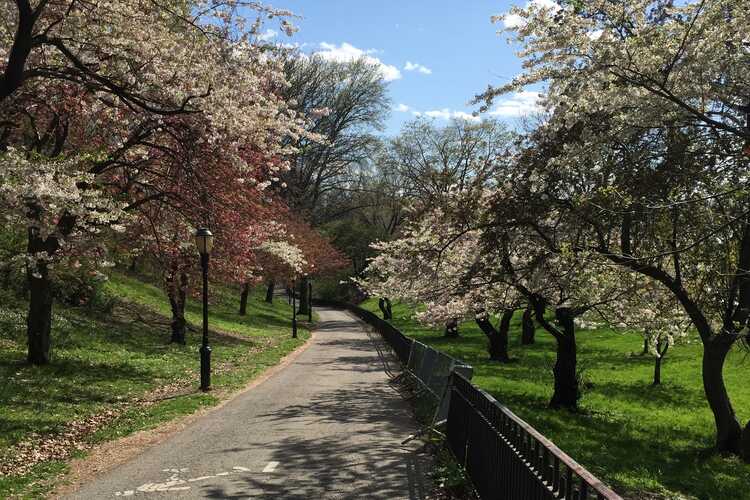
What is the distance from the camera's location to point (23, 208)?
9.09 metres

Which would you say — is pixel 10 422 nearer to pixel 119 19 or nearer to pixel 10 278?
pixel 119 19

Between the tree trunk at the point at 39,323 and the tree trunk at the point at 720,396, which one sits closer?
the tree trunk at the point at 720,396

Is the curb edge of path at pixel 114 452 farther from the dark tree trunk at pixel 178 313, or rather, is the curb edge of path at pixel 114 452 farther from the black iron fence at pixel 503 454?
the dark tree trunk at pixel 178 313

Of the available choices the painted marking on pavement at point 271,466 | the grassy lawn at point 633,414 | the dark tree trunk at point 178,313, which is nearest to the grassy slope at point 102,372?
the dark tree trunk at point 178,313

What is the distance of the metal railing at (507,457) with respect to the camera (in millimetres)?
3696

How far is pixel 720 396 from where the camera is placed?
11812 millimetres

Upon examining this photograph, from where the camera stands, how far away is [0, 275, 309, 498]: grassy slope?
409 inches

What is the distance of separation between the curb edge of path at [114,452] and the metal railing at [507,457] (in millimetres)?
4493

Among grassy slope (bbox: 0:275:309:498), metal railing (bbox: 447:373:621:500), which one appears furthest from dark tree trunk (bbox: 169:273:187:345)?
metal railing (bbox: 447:373:621:500)

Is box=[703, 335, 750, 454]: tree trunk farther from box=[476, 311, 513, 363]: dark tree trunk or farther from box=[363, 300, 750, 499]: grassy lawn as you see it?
box=[476, 311, 513, 363]: dark tree trunk

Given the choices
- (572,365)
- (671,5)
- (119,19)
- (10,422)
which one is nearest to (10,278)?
(10,422)

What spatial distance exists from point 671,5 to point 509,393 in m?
10.9

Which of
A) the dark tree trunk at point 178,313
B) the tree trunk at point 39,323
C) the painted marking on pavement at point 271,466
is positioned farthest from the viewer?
the dark tree trunk at point 178,313

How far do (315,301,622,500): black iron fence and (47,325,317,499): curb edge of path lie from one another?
4.45 meters
